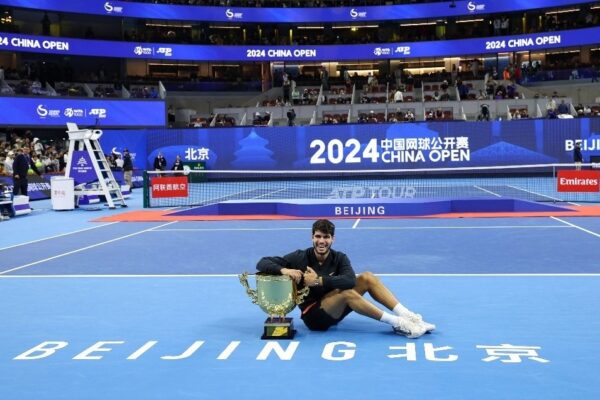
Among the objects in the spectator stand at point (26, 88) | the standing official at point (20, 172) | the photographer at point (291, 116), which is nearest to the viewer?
the standing official at point (20, 172)

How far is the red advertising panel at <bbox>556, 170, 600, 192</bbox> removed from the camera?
2259 centimetres

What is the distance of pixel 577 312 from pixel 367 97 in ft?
138

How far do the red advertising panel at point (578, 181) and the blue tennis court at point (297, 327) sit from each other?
9.25 meters

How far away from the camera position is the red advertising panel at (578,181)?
2259cm

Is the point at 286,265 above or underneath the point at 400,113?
underneath

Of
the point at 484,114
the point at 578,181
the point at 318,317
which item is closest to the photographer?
the point at 318,317

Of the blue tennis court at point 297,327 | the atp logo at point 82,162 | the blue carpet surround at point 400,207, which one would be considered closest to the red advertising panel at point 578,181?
the blue carpet surround at point 400,207

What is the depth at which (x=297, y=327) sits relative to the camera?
7332 mm

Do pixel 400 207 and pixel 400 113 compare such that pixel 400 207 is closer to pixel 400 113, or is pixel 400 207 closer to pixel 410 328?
pixel 410 328

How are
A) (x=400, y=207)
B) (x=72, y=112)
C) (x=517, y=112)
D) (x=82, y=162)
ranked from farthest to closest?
(x=72, y=112)
(x=517, y=112)
(x=82, y=162)
(x=400, y=207)

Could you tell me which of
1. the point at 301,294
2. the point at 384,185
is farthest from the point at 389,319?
the point at 384,185

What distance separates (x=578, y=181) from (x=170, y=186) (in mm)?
14114

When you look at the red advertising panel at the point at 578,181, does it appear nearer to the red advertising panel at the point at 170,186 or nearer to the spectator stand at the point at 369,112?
the red advertising panel at the point at 170,186

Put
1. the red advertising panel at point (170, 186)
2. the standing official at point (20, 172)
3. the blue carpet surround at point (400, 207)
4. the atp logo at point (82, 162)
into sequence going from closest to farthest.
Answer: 1. the blue carpet surround at point (400, 207)
2. the standing official at point (20, 172)
3. the atp logo at point (82, 162)
4. the red advertising panel at point (170, 186)
